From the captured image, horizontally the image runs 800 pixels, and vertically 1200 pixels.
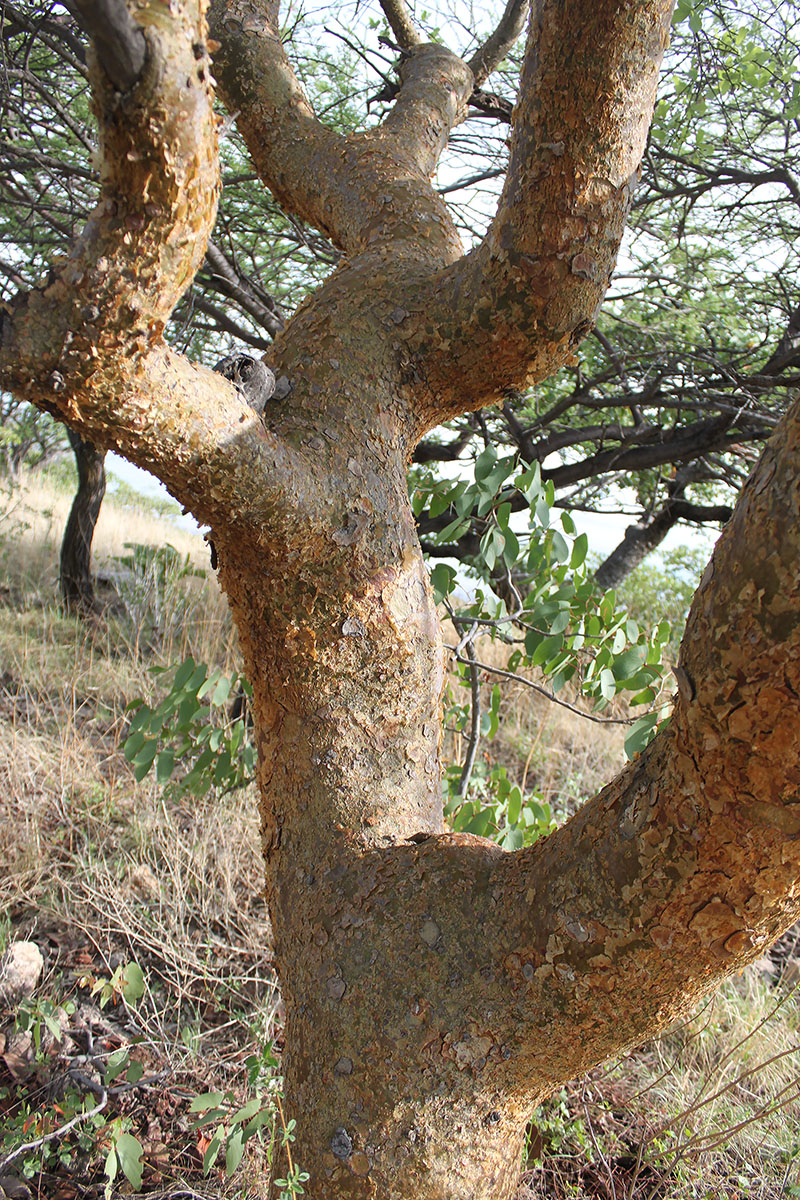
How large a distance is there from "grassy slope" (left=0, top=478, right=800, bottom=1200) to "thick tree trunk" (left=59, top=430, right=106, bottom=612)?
60.1 inches

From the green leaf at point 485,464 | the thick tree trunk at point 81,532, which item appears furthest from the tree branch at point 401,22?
the thick tree trunk at point 81,532

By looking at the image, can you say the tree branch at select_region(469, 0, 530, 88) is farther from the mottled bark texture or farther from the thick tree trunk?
the thick tree trunk

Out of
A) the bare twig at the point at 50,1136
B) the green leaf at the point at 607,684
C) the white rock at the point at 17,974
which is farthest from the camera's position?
the white rock at the point at 17,974

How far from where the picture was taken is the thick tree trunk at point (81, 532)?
5309 millimetres

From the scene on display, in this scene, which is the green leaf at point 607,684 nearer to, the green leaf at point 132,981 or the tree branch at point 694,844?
the tree branch at point 694,844

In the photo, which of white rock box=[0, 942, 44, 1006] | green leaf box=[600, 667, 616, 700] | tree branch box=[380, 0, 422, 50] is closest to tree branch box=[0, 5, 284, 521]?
green leaf box=[600, 667, 616, 700]

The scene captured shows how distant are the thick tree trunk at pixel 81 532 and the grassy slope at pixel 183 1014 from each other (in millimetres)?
1526

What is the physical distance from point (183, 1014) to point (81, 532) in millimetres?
3856

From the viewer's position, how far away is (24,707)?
380 cm

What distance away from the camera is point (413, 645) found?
4.27 ft

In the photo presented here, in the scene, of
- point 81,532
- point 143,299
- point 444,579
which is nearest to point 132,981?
point 444,579

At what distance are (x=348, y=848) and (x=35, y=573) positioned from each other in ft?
18.2

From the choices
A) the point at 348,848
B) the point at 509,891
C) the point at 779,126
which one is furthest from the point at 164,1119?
the point at 779,126

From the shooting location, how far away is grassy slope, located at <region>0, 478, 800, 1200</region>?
174 cm
